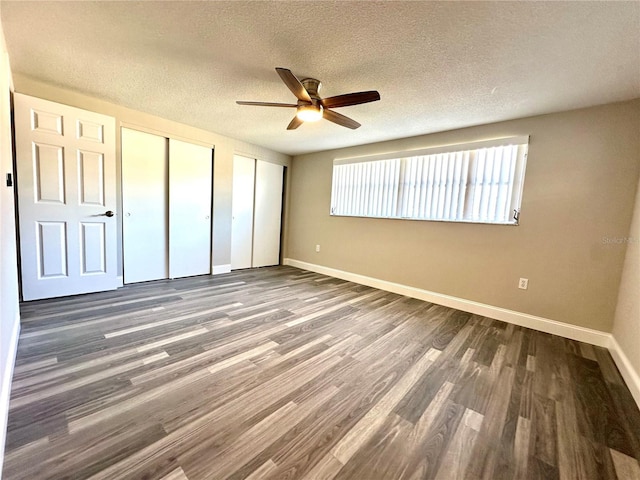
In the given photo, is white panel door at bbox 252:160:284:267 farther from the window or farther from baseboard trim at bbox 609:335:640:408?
baseboard trim at bbox 609:335:640:408

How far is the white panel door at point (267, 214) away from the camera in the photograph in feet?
15.7

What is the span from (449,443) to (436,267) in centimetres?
238

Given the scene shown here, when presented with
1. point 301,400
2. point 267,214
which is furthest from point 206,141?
point 301,400

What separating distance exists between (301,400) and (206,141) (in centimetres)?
377

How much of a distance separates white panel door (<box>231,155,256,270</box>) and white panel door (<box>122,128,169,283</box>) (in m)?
1.07

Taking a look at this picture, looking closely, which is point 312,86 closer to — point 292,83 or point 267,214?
point 292,83

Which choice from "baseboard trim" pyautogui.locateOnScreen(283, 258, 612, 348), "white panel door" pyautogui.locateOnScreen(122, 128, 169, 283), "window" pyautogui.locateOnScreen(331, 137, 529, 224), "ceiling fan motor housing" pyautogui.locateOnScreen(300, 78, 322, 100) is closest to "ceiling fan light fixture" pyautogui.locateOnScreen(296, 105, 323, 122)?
"ceiling fan motor housing" pyautogui.locateOnScreen(300, 78, 322, 100)

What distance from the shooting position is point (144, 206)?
343 centimetres

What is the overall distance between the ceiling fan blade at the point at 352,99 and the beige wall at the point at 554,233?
1.78 metres

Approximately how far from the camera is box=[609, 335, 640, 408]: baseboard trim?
64.8 inches

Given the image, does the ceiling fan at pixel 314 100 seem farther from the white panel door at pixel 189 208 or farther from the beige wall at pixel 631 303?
the beige wall at pixel 631 303

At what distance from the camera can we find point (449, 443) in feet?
4.07

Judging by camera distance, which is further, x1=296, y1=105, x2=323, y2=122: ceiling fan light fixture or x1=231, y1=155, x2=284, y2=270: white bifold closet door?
x1=231, y1=155, x2=284, y2=270: white bifold closet door

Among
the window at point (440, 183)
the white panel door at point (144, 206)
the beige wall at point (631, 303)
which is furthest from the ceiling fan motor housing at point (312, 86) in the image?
the beige wall at point (631, 303)
